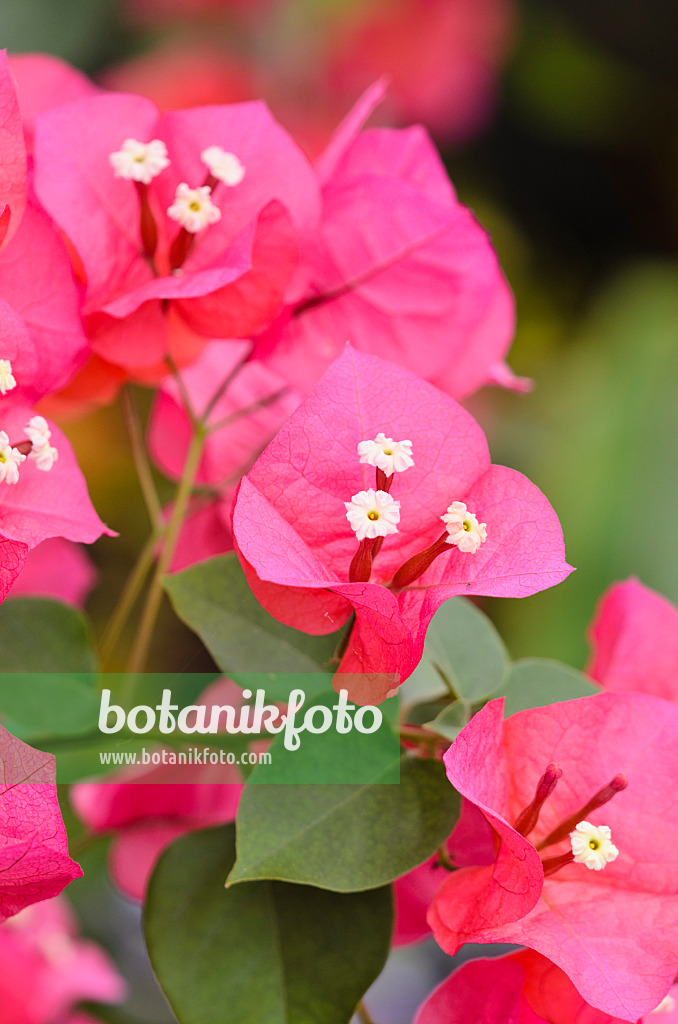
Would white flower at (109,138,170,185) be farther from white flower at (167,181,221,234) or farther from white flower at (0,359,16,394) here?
white flower at (0,359,16,394)

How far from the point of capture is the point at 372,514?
0.33 metres

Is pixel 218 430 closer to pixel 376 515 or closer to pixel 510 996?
pixel 376 515

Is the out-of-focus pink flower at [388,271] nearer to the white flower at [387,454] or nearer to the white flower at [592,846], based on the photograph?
the white flower at [387,454]

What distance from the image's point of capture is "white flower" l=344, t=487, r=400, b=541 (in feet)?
1.08

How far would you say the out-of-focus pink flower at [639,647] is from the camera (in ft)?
1.45

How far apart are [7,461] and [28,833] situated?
120 millimetres

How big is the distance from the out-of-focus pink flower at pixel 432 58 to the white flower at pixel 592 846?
54.4 inches

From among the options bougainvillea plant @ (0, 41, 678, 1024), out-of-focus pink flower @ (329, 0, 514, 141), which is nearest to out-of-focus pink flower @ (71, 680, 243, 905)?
bougainvillea plant @ (0, 41, 678, 1024)

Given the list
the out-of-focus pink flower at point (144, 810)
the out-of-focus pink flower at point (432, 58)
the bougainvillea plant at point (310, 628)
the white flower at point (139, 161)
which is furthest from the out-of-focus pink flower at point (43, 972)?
the out-of-focus pink flower at point (432, 58)

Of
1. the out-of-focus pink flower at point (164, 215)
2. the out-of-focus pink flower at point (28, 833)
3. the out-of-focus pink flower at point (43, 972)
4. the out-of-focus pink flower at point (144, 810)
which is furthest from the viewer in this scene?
the out-of-focus pink flower at point (43, 972)

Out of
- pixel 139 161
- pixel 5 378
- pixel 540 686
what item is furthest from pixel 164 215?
pixel 540 686

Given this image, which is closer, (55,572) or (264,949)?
(264,949)

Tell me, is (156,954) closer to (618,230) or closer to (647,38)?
(618,230)

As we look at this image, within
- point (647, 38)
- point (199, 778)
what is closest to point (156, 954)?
point (199, 778)
